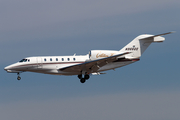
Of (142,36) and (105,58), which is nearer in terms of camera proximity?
Result: (105,58)

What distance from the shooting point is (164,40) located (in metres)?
34.6

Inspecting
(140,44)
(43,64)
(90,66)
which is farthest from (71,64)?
(140,44)

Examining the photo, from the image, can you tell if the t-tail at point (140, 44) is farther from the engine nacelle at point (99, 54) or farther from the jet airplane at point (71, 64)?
the engine nacelle at point (99, 54)

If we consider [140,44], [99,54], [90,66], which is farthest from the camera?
[140,44]

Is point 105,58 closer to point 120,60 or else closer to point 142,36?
point 120,60

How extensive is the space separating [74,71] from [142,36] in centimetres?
953

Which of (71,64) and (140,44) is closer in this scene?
(71,64)

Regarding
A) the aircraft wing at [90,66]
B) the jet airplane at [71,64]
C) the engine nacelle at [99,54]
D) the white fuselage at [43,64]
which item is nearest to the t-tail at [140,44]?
the jet airplane at [71,64]

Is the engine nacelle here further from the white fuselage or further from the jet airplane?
the white fuselage

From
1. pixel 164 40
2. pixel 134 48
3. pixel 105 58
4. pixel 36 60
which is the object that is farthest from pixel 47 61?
pixel 164 40

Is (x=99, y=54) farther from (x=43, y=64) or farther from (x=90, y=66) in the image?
(x=43, y=64)

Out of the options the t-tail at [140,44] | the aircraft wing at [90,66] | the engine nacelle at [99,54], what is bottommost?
the aircraft wing at [90,66]

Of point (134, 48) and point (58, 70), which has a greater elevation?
point (134, 48)

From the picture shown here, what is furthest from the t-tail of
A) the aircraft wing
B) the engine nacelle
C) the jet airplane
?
the aircraft wing
